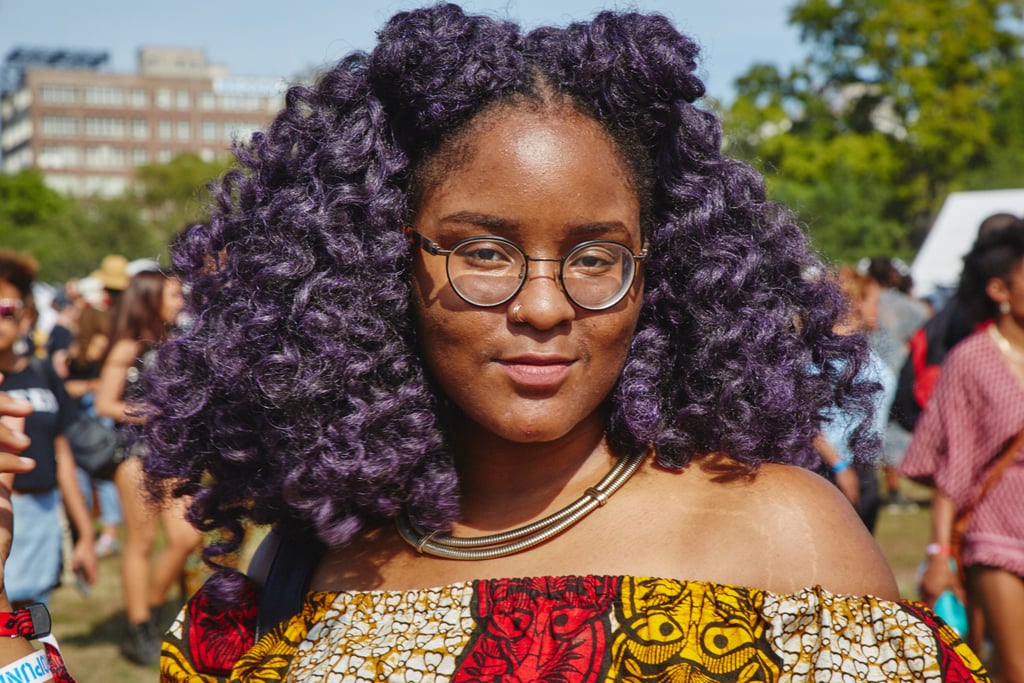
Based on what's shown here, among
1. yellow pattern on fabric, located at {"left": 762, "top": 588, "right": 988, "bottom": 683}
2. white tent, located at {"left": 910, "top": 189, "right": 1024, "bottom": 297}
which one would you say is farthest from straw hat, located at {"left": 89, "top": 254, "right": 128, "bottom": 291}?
white tent, located at {"left": 910, "top": 189, "right": 1024, "bottom": 297}

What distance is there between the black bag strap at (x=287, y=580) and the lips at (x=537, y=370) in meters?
0.59

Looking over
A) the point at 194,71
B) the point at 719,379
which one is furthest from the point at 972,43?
the point at 194,71

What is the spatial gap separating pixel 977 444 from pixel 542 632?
10.4 ft

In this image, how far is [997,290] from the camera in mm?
4891

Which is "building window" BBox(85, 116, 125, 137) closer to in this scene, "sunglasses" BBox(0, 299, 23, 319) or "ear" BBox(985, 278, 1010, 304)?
"sunglasses" BBox(0, 299, 23, 319)

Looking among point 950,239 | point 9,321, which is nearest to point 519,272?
point 9,321

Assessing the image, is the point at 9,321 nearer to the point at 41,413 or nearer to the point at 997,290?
the point at 41,413

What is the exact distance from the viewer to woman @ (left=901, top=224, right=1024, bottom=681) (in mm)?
4215

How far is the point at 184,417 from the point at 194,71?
142 meters

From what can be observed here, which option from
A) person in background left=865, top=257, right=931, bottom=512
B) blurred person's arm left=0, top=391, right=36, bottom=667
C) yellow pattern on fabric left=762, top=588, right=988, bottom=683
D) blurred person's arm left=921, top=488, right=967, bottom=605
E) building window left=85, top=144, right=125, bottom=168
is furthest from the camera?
building window left=85, top=144, right=125, bottom=168

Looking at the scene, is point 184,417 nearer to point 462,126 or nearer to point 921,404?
point 462,126

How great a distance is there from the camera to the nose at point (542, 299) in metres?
1.90

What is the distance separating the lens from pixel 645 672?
1.76 m

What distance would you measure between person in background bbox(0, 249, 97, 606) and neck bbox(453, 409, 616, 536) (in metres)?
3.62
